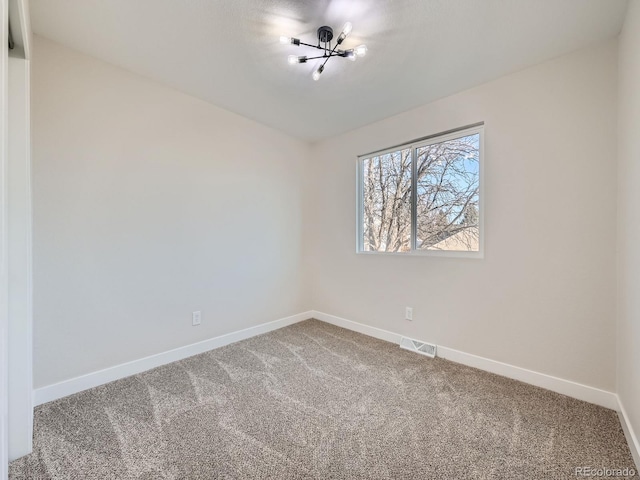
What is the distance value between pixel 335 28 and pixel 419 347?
8.76 ft

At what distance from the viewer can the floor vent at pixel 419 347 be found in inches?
99.7

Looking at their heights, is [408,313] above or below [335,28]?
below

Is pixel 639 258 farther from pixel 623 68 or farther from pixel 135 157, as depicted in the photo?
pixel 135 157

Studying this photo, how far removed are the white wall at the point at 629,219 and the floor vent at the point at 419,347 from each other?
3.87 feet

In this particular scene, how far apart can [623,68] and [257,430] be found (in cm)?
305

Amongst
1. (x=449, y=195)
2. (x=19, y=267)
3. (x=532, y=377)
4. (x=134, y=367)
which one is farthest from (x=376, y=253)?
(x=19, y=267)

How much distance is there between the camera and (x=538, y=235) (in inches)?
79.4

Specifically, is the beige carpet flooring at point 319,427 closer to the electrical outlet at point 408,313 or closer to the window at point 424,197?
the electrical outlet at point 408,313

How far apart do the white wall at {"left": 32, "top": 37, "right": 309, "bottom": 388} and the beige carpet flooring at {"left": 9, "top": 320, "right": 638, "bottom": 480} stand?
422 mm

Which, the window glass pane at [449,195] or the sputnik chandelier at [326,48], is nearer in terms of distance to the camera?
the sputnik chandelier at [326,48]

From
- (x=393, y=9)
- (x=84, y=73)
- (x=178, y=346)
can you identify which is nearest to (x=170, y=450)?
(x=178, y=346)

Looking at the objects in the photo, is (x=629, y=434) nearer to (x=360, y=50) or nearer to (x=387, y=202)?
(x=387, y=202)

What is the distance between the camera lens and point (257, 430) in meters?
1.55

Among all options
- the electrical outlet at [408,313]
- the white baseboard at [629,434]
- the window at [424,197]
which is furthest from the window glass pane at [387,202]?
the white baseboard at [629,434]
